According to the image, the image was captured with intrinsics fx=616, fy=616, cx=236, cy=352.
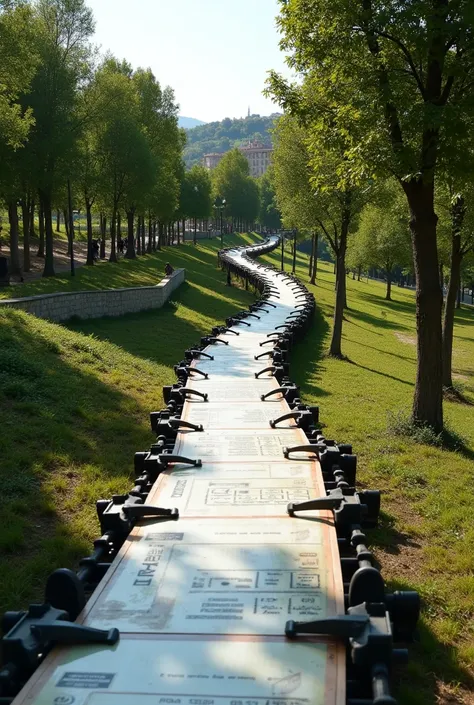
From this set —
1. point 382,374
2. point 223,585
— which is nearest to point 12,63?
point 382,374

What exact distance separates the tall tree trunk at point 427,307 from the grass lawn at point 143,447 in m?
0.68

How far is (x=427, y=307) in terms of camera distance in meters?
10.4

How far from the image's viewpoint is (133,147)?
33.2 meters

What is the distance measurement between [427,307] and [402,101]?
3.31 metres

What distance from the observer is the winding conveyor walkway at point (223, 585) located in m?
2.76

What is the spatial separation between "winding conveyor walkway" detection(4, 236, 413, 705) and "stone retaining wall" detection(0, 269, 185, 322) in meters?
10.6

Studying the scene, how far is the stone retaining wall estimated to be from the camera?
16.1 m

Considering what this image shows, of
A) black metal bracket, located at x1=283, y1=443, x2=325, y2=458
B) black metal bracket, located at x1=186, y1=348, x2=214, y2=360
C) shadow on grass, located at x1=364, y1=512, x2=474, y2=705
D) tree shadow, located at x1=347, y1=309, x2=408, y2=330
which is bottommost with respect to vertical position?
tree shadow, located at x1=347, y1=309, x2=408, y2=330

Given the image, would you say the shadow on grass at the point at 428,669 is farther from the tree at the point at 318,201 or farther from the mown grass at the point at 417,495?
the tree at the point at 318,201

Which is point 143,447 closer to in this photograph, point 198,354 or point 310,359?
point 198,354

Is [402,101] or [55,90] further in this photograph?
[55,90]

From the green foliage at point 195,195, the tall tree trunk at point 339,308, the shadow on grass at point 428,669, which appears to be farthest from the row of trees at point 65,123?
the green foliage at point 195,195

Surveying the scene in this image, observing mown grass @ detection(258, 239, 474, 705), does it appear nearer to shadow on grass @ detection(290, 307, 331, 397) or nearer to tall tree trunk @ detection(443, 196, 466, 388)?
shadow on grass @ detection(290, 307, 331, 397)

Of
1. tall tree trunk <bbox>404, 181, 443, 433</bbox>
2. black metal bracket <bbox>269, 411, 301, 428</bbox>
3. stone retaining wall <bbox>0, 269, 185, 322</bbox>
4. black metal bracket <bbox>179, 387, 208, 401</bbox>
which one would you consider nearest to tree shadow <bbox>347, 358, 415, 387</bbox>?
tall tree trunk <bbox>404, 181, 443, 433</bbox>
